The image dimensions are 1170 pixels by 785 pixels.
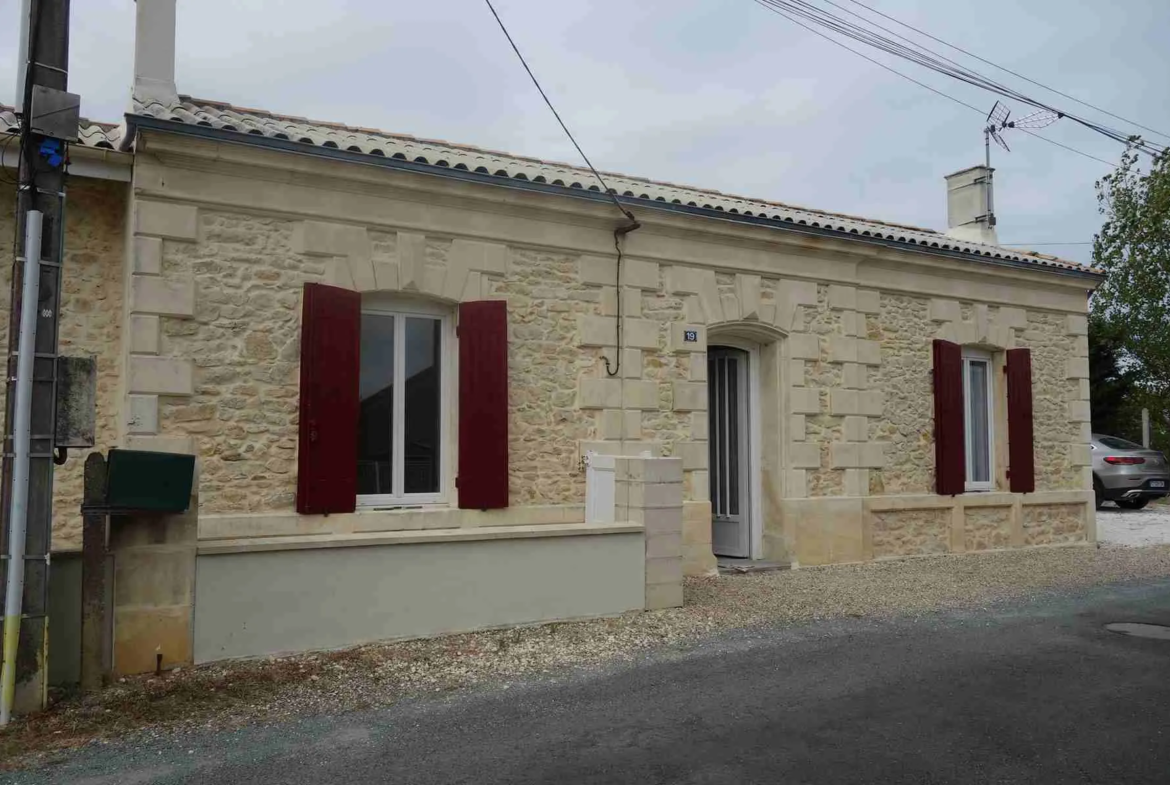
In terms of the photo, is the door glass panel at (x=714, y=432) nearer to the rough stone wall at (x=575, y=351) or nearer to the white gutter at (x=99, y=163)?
the rough stone wall at (x=575, y=351)

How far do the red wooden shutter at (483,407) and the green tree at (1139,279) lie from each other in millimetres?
20036

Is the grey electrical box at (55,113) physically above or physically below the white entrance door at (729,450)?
above

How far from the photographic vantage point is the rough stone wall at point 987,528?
1087cm

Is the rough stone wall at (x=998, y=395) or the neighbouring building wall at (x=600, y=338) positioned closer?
the neighbouring building wall at (x=600, y=338)

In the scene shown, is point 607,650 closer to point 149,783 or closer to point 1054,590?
point 149,783

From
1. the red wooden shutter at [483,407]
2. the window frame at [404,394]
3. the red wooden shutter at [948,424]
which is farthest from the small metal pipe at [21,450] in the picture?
the red wooden shutter at [948,424]

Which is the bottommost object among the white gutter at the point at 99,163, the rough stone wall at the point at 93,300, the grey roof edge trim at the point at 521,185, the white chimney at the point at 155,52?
the rough stone wall at the point at 93,300

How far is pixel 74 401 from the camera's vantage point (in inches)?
191

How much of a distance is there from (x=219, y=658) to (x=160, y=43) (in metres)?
4.67

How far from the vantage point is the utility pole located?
4.66 meters

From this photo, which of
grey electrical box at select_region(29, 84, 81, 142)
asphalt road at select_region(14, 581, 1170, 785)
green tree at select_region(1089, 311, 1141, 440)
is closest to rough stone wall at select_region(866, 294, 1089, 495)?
asphalt road at select_region(14, 581, 1170, 785)

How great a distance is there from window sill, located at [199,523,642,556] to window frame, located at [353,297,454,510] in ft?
3.63

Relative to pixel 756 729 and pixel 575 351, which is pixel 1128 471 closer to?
pixel 575 351

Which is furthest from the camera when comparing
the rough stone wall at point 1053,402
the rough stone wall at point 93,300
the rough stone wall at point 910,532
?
the rough stone wall at point 1053,402
